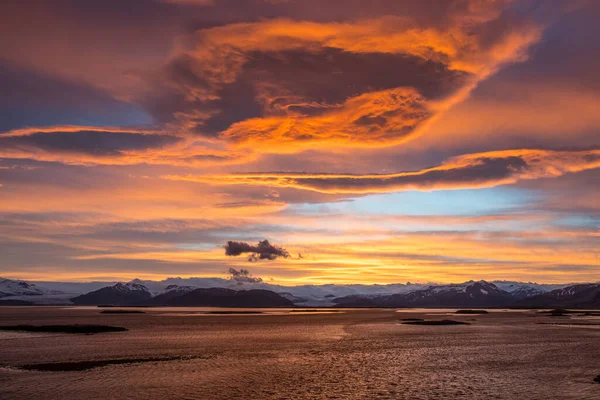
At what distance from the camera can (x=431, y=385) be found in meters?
46.4

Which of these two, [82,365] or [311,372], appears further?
[82,365]

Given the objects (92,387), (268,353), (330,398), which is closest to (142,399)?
(92,387)

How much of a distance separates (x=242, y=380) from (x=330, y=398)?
39.8 ft

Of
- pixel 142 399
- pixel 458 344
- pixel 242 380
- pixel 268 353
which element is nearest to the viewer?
pixel 142 399

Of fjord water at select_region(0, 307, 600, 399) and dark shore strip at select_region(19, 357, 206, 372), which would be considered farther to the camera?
dark shore strip at select_region(19, 357, 206, 372)

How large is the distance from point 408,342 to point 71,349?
55252mm

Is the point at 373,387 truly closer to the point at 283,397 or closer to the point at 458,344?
the point at 283,397

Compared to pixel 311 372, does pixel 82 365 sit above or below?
above

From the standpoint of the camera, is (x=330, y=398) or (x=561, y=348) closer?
(x=330, y=398)

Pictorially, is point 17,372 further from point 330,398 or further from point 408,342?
point 408,342

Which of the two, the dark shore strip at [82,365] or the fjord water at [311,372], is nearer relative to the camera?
the fjord water at [311,372]

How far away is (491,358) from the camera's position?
220ft

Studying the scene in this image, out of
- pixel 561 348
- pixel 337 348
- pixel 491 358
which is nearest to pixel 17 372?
pixel 337 348

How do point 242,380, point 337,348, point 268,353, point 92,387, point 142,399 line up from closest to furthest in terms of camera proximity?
point 142,399
point 92,387
point 242,380
point 268,353
point 337,348
